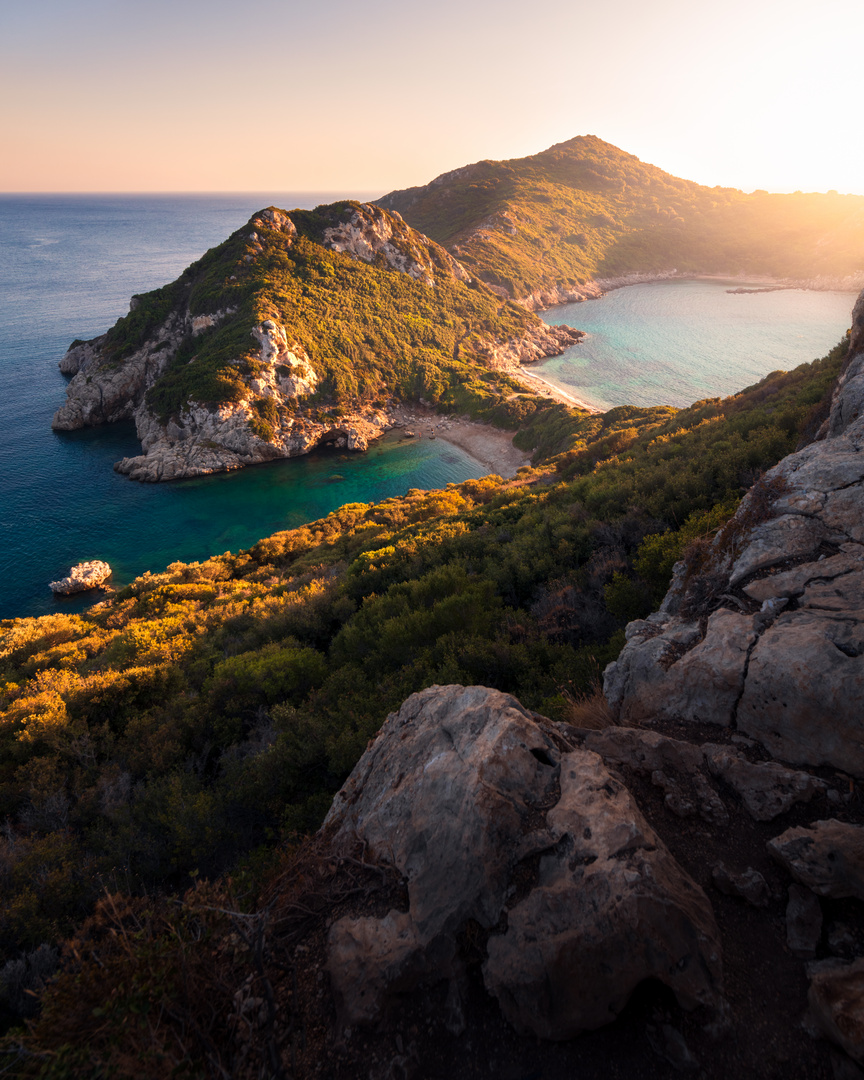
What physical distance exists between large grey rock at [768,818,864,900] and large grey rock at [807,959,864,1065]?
0.57 meters

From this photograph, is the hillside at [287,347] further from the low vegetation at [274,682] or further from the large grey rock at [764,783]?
the large grey rock at [764,783]

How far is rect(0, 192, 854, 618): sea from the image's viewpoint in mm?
37875

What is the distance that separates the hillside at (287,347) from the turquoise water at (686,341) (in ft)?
38.4

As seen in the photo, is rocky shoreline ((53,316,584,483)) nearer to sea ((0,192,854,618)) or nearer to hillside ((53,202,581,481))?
hillside ((53,202,581,481))

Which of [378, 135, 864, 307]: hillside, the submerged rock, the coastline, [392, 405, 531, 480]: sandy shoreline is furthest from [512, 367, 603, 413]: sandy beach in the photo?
the submerged rock

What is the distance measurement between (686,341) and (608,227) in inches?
3581

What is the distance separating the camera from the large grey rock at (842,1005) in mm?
2955

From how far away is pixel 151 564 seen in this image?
36.0 metres

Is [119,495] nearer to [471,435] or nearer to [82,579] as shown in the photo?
[82,579]

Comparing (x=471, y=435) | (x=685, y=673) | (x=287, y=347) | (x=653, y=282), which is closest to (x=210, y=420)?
(x=287, y=347)

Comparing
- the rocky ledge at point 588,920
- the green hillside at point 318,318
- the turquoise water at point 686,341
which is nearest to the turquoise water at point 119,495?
the green hillside at point 318,318

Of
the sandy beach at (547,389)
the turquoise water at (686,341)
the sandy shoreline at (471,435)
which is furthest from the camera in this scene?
the turquoise water at (686,341)

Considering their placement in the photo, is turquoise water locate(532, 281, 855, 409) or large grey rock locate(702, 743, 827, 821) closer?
large grey rock locate(702, 743, 827, 821)

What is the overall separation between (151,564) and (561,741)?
3831cm
